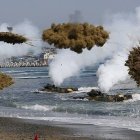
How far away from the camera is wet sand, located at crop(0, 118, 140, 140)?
37.9m

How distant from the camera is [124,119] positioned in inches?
2112

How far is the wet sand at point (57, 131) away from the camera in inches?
1492

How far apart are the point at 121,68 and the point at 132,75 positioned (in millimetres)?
116567

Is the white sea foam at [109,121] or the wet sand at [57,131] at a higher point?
the white sea foam at [109,121]

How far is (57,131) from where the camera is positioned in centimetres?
4175

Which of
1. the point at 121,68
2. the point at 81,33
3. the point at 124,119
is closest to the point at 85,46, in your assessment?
the point at 81,33

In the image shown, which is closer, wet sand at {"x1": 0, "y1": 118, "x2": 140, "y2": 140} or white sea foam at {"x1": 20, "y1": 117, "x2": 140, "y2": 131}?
wet sand at {"x1": 0, "y1": 118, "x2": 140, "y2": 140}

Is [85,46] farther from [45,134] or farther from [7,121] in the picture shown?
[7,121]

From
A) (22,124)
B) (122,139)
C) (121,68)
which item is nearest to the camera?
(122,139)

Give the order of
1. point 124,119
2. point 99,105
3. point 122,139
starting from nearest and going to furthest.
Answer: point 122,139
point 124,119
point 99,105

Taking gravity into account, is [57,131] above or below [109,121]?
A: below

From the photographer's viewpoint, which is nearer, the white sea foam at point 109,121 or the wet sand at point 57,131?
the wet sand at point 57,131

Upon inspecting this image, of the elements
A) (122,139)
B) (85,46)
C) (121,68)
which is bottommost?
(122,139)

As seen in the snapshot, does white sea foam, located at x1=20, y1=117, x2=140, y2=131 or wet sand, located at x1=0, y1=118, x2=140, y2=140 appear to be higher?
white sea foam, located at x1=20, y1=117, x2=140, y2=131
